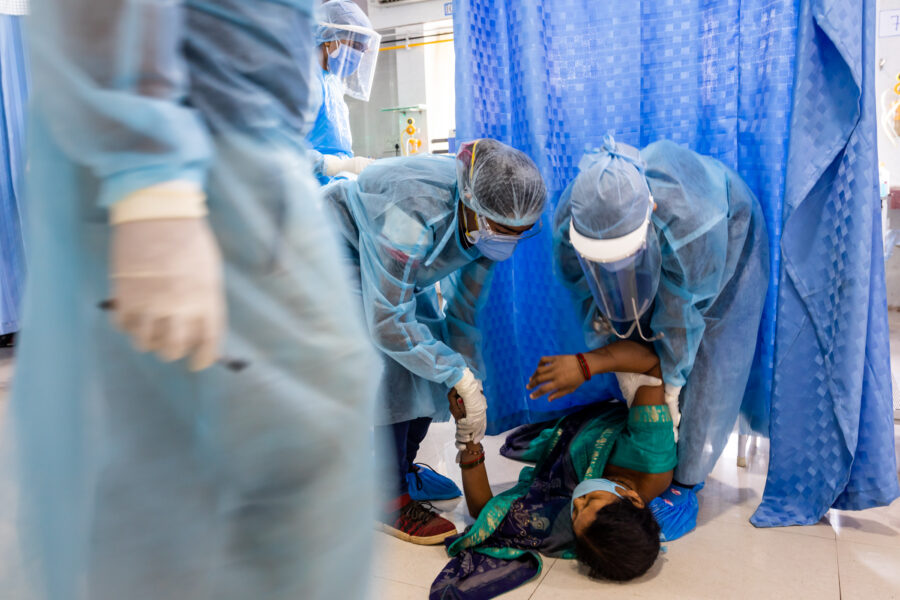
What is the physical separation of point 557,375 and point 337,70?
1668mm

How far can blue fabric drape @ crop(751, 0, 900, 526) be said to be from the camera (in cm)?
153

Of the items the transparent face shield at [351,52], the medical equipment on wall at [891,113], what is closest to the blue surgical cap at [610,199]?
the transparent face shield at [351,52]

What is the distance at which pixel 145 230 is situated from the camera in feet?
1.89

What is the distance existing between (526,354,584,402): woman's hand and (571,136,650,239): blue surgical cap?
37cm

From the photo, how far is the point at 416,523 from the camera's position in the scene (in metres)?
1.75

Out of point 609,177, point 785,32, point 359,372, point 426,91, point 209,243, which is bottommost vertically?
point 359,372

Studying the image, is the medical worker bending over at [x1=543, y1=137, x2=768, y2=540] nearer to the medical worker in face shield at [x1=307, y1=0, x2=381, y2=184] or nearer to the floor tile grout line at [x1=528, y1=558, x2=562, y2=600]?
the floor tile grout line at [x1=528, y1=558, x2=562, y2=600]

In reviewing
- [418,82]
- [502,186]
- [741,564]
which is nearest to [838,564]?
[741,564]

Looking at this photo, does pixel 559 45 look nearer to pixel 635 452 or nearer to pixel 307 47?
pixel 635 452

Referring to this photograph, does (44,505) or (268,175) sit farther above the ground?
(268,175)

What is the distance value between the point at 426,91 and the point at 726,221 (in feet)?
13.4

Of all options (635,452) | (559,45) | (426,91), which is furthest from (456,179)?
(426,91)

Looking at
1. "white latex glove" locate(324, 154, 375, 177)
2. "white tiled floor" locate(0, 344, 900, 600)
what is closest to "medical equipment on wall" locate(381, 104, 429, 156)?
"white latex glove" locate(324, 154, 375, 177)

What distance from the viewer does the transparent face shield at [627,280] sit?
5.16 ft
